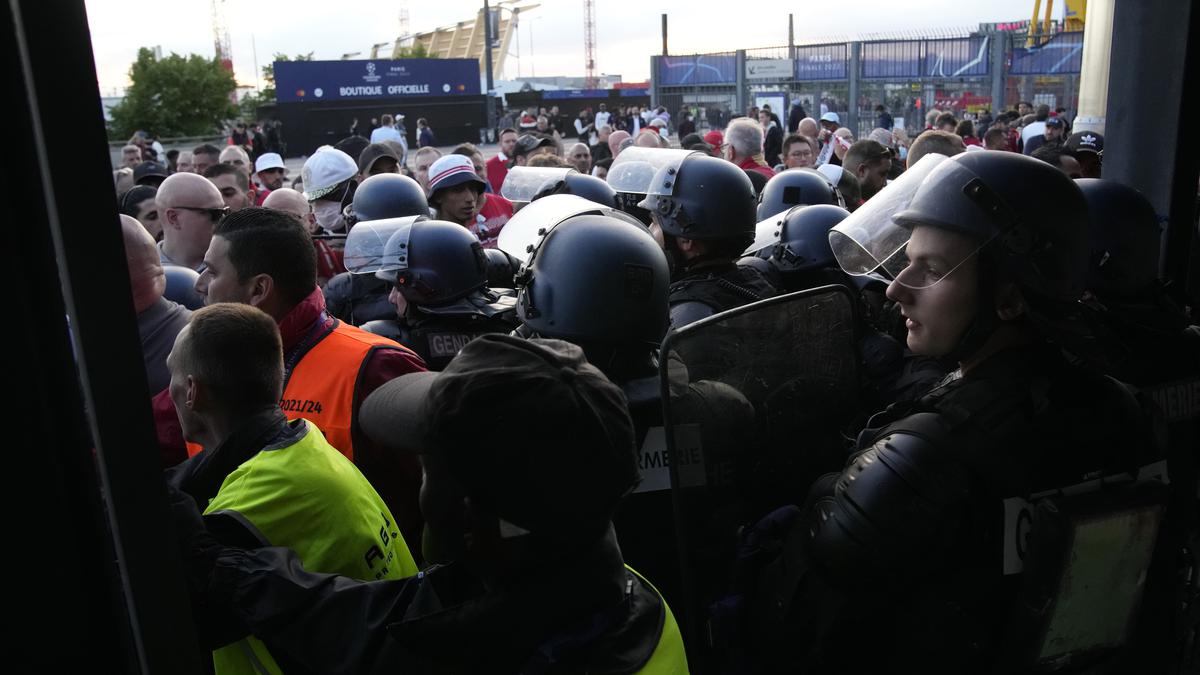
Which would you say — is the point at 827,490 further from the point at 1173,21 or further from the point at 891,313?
the point at 1173,21

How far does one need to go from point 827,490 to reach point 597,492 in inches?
23.2

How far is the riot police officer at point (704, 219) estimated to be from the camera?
3.96 metres

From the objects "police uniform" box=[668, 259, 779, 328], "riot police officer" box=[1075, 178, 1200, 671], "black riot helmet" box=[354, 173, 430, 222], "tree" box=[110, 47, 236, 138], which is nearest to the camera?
"riot police officer" box=[1075, 178, 1200, 671]

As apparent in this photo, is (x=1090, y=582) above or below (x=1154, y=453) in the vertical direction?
below

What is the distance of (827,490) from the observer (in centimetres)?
191

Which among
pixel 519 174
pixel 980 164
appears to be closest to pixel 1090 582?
pixel 980 164

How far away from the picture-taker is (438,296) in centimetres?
380

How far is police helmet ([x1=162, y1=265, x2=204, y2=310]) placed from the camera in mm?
4512

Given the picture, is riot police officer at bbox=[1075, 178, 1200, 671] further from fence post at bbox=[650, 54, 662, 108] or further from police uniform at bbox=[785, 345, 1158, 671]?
fence post at bbox=[650, 54, 662, 108]

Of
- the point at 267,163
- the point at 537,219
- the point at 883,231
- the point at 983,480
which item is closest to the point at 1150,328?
the point at 883,231

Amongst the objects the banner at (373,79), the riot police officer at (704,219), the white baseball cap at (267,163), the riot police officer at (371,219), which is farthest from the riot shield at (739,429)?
the banner at (373,79)

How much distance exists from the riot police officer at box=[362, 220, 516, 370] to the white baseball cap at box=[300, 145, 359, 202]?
3.56 metres

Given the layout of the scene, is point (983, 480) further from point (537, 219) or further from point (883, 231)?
point (537, 219)

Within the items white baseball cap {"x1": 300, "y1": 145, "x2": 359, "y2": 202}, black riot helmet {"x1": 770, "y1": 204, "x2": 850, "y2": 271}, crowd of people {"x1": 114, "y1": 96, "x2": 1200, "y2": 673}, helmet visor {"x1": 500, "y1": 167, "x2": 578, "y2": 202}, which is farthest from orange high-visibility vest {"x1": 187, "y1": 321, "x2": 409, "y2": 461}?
white baseball cap {"x1": 300, "y1": 145, "x2": 359, "y2": 202}
